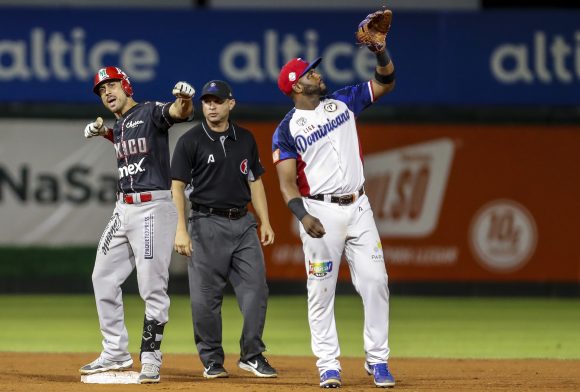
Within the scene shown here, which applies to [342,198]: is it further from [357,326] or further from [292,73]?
[357,326]

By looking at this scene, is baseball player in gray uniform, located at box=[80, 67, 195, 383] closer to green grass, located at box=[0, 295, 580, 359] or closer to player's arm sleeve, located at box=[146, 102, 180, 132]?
player's arm sleeve, located at box=[146, 102, 180, 132]

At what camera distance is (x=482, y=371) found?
9.16 meters

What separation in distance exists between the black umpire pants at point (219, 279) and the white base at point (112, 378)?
2.12ft

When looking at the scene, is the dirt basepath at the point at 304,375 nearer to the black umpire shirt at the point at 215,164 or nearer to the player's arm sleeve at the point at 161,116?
the black umpire shirt at the point at 215,164

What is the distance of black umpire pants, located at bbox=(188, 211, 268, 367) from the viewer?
8789mm

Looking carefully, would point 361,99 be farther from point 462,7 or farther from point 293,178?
point 462,7

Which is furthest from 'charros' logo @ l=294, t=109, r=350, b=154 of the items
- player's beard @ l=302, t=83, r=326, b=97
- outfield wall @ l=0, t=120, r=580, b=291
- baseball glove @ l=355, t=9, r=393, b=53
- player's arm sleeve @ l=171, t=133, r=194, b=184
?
outfield wall @ l=0, t=120, r=580, b=291

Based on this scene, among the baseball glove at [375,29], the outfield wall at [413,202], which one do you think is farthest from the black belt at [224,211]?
the outfield wall at [413,202]

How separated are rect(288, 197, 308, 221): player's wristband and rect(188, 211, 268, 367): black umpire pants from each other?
1004 millimetres

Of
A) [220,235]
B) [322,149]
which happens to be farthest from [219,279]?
[322,149]

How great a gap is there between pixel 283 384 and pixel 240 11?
33.4 ft

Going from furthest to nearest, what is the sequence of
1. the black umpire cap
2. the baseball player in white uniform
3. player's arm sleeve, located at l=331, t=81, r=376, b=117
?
the black umpire cap, player's arm sleeve, located at l=331, t=81, r=376, b=117, the baseball player in white uniform

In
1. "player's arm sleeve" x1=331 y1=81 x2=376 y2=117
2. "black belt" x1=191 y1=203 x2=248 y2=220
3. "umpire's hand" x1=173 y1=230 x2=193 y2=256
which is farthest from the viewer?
"black belt" x1=191 y1=203 x2=248 y2=220

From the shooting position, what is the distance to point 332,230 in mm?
7961
